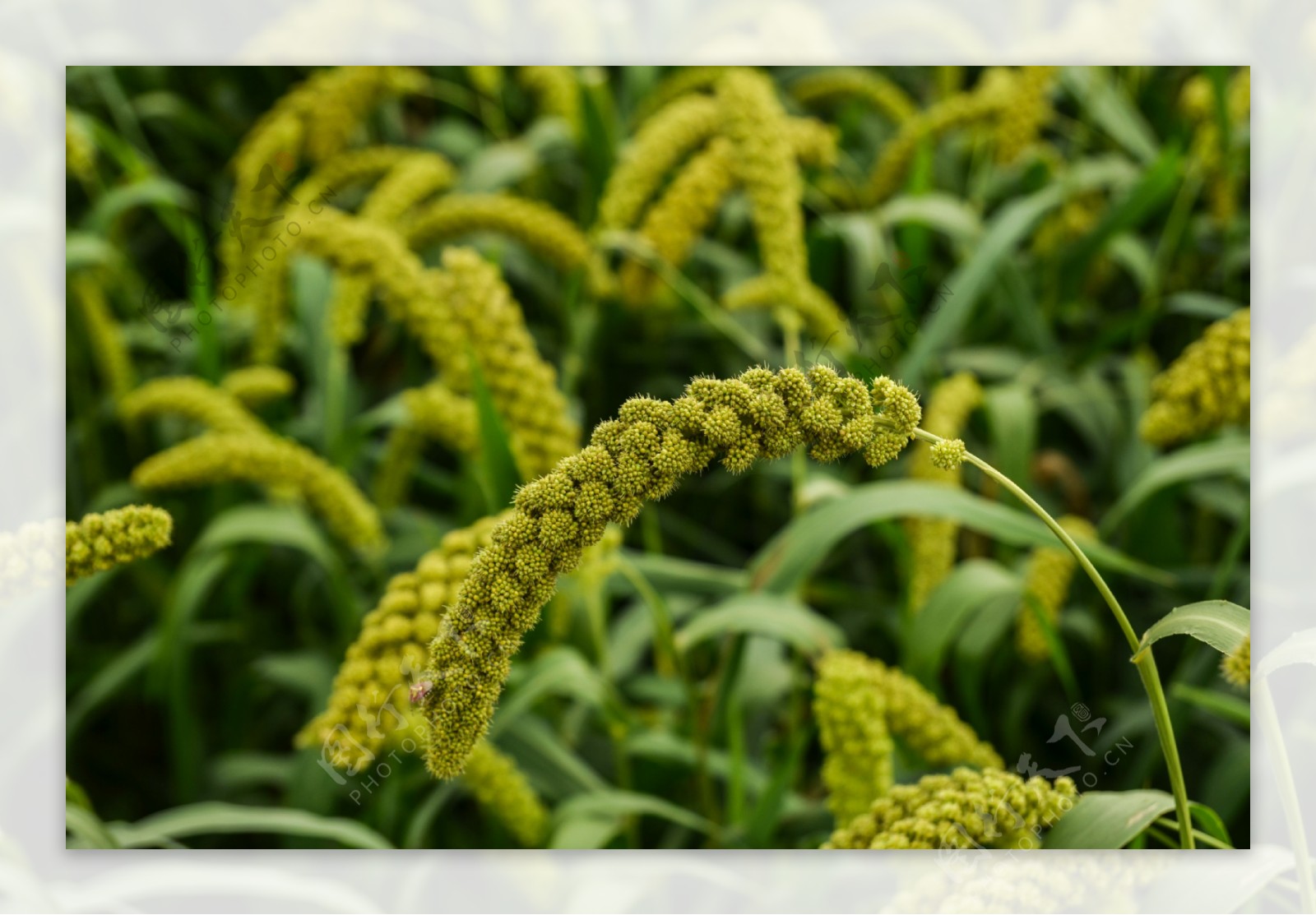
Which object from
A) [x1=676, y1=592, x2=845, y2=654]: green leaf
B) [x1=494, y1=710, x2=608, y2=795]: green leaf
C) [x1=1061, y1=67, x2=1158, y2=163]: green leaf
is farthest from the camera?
[x1=1061, y1=67, x2=1158, y2=163]: green leaf

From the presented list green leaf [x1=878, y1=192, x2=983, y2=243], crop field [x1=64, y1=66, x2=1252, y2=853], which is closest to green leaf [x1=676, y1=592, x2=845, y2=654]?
crop field [x1=64, y1=66, x2=1252, y2=853]

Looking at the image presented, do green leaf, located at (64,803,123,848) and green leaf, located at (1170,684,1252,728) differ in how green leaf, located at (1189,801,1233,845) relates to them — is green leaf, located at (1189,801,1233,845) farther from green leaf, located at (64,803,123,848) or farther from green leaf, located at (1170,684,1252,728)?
green leaf, located at (64,803,123,848)

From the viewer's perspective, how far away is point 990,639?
1348 mm

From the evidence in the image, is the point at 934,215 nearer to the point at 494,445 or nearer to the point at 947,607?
the point at 947,607

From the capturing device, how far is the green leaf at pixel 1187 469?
4.26ft

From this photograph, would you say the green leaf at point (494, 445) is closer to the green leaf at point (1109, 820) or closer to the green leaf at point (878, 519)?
the green leaf at point (878, 519)

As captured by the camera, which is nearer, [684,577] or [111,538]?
[111,538]

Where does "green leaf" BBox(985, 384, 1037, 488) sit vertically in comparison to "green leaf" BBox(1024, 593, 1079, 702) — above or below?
above

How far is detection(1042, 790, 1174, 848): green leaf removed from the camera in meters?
0.89

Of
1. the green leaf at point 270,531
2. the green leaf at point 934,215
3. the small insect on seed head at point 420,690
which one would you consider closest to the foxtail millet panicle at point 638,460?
the small insect on seed head at point 420,690

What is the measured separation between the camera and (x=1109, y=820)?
912 millimetres

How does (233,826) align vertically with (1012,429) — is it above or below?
below

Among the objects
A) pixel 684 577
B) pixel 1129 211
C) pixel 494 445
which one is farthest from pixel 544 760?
pixel 1129 211

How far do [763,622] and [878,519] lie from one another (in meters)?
0.19
